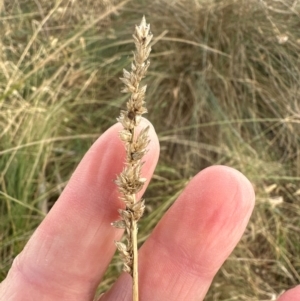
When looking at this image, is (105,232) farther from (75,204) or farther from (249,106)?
(249,106)

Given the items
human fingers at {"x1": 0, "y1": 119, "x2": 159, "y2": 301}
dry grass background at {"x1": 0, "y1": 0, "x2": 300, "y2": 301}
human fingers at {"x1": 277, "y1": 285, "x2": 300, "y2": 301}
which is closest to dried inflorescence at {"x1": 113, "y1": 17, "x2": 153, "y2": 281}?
human fingers at {"x1": 0, "y1": 119, "x2": 159, "y2": 301}

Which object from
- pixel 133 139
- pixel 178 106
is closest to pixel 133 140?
pixel 133 139

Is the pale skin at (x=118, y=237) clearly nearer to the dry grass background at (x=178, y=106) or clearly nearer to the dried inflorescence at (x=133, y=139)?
the dried inflorescence at (x=133, y=139)

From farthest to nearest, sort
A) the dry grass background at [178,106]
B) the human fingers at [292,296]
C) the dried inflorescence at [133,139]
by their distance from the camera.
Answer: the dry grass background at [178,106]
the human fingers at [292,296]
the dried inflorescence at [133,139]

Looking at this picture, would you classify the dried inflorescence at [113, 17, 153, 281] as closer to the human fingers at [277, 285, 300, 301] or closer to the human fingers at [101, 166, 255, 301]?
the human fingers at [101, 166, 255, 301]

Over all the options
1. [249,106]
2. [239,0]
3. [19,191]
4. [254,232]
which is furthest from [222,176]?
[239,0]

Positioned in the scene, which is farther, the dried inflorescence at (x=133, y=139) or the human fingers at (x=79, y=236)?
the human fingers at (x=79, y=236)

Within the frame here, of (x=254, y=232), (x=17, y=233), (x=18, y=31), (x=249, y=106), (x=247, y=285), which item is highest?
(x=18, y=31)

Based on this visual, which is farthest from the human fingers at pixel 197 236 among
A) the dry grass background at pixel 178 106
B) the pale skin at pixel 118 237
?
the dry grass background at pixel 178 106
